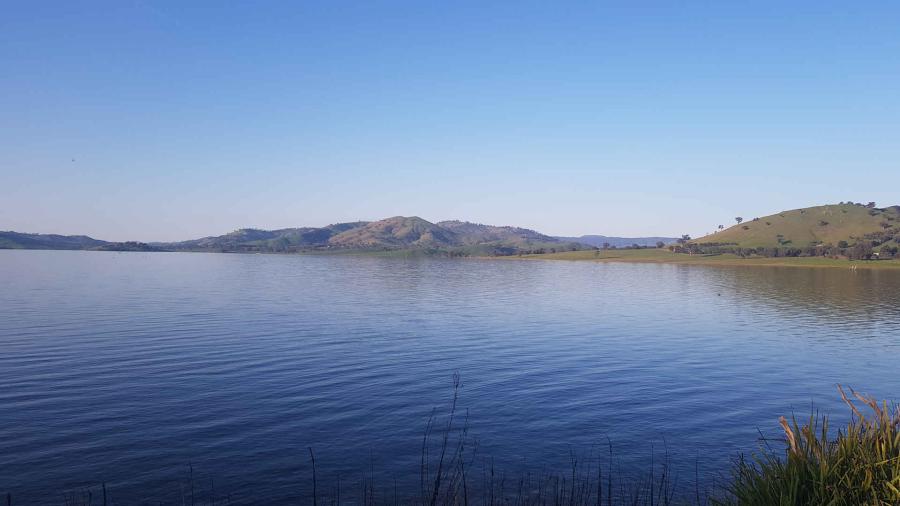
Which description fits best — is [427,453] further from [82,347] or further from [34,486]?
[82,347]

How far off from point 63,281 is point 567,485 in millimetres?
112146

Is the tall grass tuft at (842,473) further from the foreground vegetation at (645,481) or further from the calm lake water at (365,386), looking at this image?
the calm lake water at (365,386)

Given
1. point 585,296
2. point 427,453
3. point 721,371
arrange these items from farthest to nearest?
1. point 585,296
2. point 721,371
3. point 427,453

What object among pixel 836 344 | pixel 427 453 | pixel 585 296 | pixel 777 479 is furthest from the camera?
pixel 585 296

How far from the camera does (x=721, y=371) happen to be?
39219 millimetres

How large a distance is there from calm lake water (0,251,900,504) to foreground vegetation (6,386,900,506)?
26.1 inches

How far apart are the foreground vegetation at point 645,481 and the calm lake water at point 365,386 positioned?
0.66 m

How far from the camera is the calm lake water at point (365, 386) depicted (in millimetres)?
21031

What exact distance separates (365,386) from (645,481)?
17177 mm

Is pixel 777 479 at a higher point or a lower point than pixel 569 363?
higher

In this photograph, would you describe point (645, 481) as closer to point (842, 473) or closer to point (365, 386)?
point (842, 473)

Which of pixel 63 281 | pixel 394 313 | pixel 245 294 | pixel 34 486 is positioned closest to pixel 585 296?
pixel 394 313

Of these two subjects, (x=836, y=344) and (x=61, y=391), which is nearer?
(x=61, y=391)

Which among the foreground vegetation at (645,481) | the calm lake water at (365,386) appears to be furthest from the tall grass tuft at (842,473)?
the calm lake water at (365,386)
